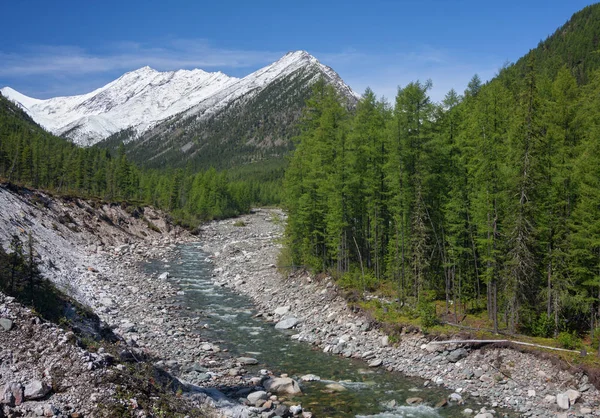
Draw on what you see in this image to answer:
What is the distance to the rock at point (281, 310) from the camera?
3029cm

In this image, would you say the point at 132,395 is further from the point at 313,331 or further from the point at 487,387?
the point at 313,331

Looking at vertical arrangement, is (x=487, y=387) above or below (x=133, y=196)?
below

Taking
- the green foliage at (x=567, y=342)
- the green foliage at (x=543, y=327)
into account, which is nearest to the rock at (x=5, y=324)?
the green foliage at (x=567, y=342)

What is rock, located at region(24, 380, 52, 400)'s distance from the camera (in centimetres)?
1081

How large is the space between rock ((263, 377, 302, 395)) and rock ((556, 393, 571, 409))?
974 centimetres

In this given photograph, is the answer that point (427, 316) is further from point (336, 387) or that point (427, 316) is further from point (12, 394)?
point (12, 394)

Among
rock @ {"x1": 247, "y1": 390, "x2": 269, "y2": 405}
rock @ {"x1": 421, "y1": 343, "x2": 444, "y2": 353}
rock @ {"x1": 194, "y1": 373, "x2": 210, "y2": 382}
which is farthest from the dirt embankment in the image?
rock @ {"x1": 421, "y1": 343, "x2": 444, "y2": 353}

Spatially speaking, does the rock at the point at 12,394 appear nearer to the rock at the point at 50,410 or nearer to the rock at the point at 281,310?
the rock at the point at 50,410

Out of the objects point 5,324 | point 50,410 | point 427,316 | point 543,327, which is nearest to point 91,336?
point 5,324

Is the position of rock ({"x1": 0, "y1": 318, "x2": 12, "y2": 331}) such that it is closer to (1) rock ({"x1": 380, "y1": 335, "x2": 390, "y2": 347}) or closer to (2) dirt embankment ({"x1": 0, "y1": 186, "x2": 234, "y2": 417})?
(2) dirt embankment ({"x1": 0, "y1": 186, "x2": 234, "y2": 417})

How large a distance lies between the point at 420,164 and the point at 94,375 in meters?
20.5

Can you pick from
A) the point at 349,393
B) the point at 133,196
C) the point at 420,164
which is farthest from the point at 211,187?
the point at 349,393

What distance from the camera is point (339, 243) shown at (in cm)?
3256

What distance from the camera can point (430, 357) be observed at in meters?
21.1
